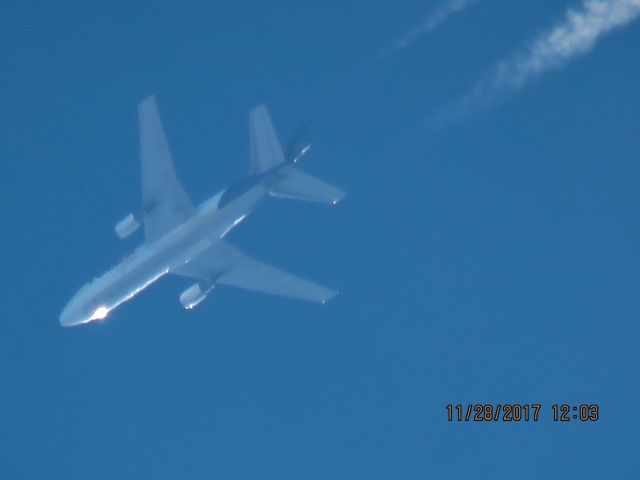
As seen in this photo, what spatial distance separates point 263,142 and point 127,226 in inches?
292

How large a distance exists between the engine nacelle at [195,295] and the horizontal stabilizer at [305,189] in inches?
230

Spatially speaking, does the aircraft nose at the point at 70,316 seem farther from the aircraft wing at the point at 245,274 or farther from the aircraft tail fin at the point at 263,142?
the aircraft tail fin at the point at 263,142

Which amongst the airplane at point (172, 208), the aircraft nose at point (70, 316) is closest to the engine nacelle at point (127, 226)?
the airplane at point (172, 208)

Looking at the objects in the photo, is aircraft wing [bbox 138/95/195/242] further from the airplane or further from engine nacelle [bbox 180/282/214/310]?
engine nacelle [bbox 180/282/214/310]

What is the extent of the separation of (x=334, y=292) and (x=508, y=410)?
986 centimetres

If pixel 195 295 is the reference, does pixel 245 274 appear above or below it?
above

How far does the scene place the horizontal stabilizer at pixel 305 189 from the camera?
45.6 meters

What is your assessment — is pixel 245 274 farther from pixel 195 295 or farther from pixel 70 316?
pixel 70 316

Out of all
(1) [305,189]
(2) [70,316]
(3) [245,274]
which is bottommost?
(2) [70,316]

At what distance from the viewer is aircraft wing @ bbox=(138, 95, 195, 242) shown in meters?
47.4

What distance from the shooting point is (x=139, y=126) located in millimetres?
47281

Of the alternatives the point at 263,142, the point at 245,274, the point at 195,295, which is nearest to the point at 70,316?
the point at 195,295

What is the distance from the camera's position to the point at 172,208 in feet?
158

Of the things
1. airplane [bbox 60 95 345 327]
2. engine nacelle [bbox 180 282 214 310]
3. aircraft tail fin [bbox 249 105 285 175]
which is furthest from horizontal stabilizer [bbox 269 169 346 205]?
engine nacelle [bbox 180 282 214 310]
